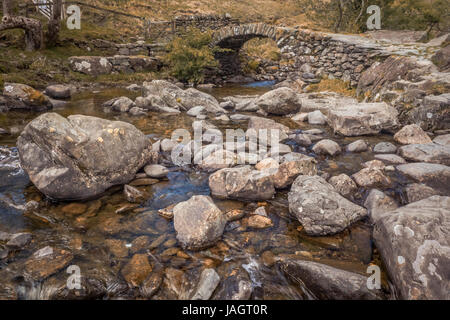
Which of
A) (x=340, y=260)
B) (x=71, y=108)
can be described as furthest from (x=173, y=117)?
(x=340, y=260)

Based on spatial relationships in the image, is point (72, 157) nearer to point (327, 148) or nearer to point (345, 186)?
point (345, 186)

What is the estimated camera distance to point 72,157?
3758 mm

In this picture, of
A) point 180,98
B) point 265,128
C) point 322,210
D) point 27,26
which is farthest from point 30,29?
point 322,210

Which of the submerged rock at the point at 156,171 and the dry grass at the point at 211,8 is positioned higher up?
the dry grass at the point at 211,8

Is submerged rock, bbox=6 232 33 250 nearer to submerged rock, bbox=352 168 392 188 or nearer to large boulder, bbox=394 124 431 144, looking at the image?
submerged rock, bbox=352 168 392 188

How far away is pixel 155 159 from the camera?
489cm

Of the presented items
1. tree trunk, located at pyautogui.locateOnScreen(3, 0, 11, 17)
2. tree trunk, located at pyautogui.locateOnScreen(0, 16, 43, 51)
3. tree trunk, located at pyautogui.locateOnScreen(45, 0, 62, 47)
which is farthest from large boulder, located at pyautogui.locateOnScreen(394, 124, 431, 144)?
tree trunk, located at pyautogui.locateOnScreen(45, 0, 62, 47)

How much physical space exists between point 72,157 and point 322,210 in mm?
3370

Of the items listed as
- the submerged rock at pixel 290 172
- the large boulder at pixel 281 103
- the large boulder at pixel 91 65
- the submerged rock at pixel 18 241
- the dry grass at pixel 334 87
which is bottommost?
the submerged rock at pixel 18 241

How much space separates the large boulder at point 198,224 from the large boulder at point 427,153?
13.2 ft

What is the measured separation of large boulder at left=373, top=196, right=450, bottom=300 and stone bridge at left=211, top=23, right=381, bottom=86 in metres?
10.2

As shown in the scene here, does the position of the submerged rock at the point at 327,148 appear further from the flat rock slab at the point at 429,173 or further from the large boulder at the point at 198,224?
the large boulder at the point at 198,224

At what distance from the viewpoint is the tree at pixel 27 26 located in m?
11.5

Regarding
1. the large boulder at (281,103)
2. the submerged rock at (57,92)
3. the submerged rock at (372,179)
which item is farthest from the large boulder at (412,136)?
the submerged rock at (57,92)
